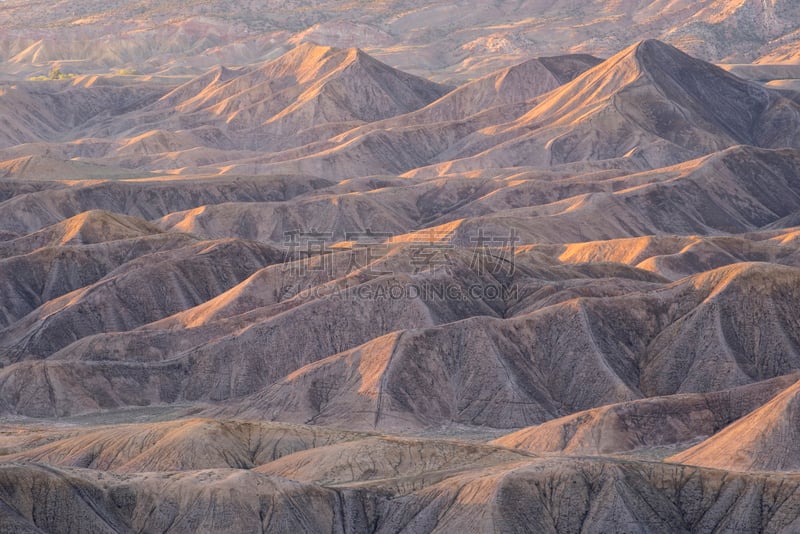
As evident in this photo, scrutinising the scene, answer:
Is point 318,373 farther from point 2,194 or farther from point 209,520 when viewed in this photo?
point 2,194

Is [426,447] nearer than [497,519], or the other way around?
[497,519]

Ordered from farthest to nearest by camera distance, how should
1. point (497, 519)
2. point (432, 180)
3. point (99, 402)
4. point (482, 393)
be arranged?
1. point (432, 180)
2. point (99, 402)
3. point (482, 393)
4. point (497, 519)

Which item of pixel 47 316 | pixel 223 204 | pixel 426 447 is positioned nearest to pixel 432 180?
pixel 223 204

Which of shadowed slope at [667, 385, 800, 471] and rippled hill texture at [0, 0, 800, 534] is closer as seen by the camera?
rippled hill texture at [0, 0, 800, 534]

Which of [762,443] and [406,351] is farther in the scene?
[406,351]

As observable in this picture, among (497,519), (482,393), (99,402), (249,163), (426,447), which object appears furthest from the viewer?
(249,163)

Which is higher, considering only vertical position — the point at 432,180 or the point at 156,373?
the point at 156,373

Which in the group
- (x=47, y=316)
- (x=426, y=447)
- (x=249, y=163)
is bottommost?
(x=249, y=163)

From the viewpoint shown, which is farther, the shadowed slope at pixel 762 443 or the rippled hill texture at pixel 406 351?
the shadowed slope at pixel 762 443

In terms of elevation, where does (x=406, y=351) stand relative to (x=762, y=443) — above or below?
below

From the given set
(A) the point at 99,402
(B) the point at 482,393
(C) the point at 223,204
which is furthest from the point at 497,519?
(C) the point at 223,204
